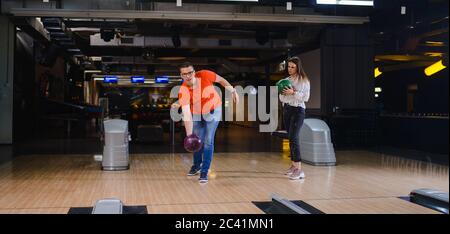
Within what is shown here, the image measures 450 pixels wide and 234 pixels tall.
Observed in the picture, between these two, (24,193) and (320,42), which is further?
(320,42)

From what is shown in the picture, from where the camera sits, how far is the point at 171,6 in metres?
9.09

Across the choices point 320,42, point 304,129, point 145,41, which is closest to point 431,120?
point 320,42

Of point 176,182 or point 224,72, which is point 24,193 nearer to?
point 176,182

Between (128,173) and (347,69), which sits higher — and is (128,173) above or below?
below

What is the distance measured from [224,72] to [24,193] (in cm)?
1628

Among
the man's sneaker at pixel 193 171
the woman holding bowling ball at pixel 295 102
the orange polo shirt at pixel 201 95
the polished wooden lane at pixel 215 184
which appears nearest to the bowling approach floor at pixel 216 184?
the polished wooden lane at pixel 215 184

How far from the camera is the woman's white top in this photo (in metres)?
5.39

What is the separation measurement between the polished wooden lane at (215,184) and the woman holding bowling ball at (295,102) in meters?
0.31

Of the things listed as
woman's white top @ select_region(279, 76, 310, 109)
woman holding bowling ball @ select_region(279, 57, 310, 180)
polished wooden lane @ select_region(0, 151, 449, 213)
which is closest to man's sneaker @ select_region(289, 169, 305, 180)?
woman holding bowling ball @ select_region(279, 57, 310, 180)

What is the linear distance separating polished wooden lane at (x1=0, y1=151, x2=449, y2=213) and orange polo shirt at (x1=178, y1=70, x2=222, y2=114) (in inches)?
34.4

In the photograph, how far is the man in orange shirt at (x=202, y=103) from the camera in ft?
16.1

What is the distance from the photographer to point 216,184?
17.0 feet

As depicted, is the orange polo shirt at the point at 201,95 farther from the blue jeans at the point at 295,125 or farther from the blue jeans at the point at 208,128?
the blue jeans at the point at 295,125
